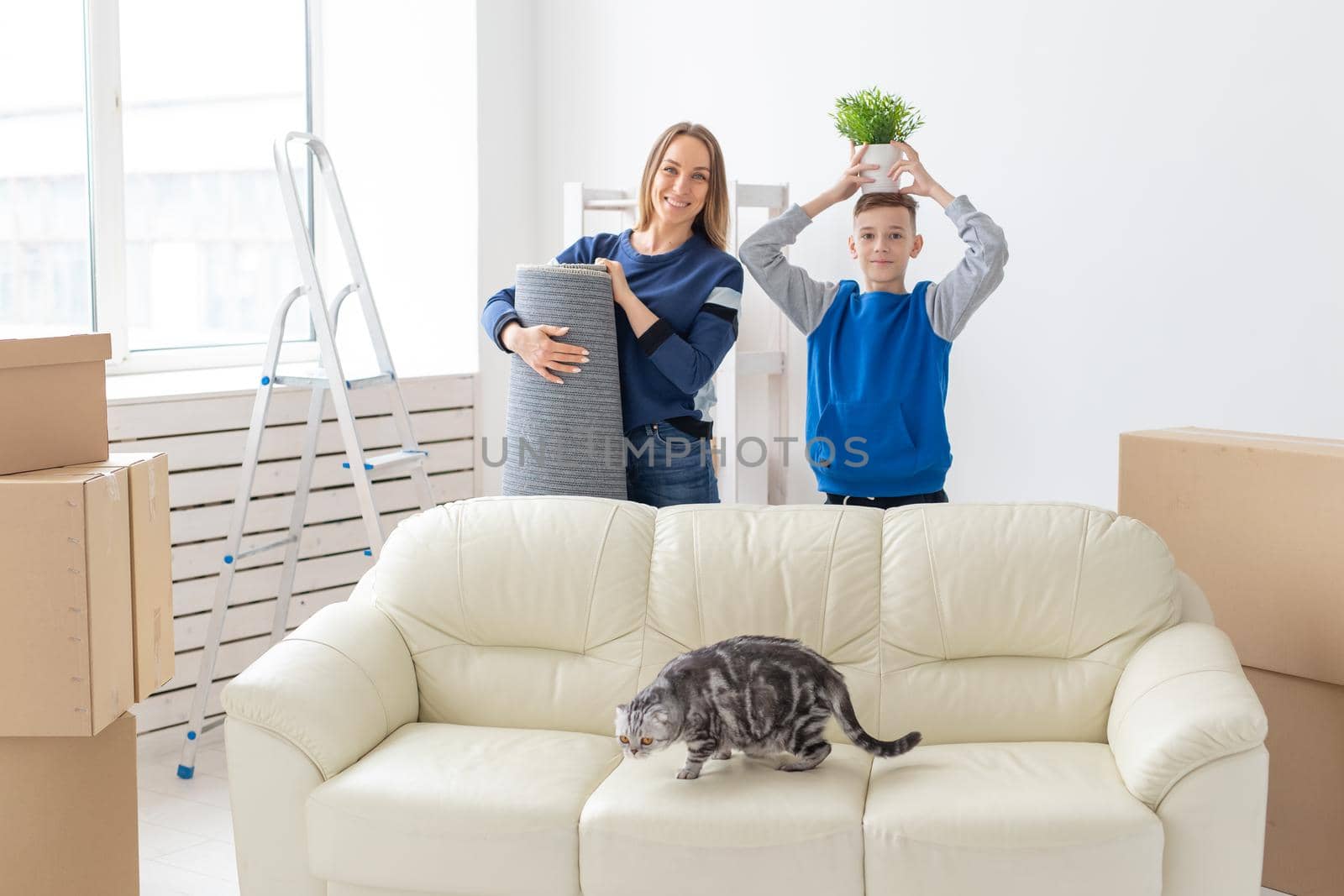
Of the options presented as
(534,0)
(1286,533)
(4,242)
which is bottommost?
(1286,533)

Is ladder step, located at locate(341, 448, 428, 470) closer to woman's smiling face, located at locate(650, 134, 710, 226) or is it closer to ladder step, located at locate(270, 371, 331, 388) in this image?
ladder step, located at locate(270, 371, 331, 388)

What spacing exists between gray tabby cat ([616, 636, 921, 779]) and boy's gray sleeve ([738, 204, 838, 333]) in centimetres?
88

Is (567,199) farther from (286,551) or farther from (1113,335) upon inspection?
(1113,335)

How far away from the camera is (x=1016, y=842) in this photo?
6.37 feet

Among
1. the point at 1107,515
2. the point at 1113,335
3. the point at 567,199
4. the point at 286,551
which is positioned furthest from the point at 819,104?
the point at 286,551

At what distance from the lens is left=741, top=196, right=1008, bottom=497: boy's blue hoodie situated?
8.89ft

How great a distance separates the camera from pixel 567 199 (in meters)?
3.62

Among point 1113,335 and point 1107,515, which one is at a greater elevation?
point 1113,335

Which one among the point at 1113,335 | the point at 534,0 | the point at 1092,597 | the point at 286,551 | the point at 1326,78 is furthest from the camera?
the point at 534,0

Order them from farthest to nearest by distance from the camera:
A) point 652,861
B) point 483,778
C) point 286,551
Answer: point 286,551 → point 483,778 → point 652,861

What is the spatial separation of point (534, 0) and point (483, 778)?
2832 mm

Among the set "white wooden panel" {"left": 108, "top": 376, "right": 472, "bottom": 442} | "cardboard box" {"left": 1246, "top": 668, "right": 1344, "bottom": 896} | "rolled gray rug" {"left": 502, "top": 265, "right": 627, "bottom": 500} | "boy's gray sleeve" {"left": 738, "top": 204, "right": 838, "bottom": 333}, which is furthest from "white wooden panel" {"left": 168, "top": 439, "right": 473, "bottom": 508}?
"cardboard box" {"left": 1246, "top": 668, "right": 1344, "bottom": 896}

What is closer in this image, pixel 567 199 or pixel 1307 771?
pixel 1307 771

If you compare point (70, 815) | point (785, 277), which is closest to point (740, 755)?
point (785, 277)
